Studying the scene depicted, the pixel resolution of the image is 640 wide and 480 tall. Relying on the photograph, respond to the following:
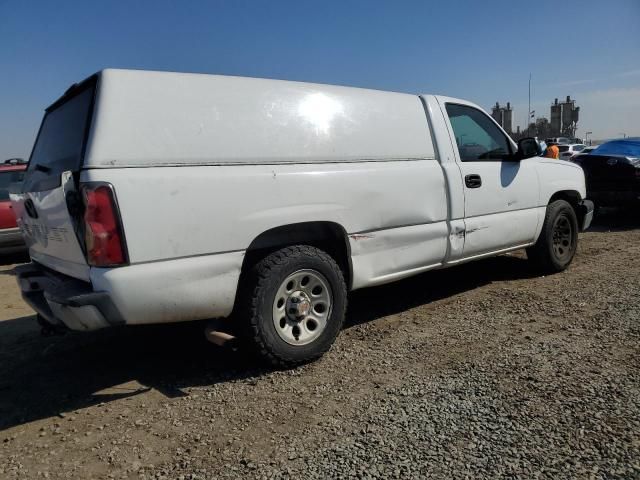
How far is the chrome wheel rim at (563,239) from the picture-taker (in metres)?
5.77

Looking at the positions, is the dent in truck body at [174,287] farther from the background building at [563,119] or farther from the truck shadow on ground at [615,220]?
the background building at [563,119]

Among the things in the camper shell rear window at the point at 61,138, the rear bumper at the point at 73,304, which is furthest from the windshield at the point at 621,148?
the rear bumper at the point at 73,304

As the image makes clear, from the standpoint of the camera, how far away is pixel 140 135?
112 inches

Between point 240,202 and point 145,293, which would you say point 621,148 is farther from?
point 145,293

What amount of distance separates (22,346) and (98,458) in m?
2.23

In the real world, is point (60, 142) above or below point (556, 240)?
above

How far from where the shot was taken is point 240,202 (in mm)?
3107

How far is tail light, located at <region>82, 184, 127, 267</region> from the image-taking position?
8.77 ft

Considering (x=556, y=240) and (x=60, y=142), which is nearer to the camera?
(x=60, y=142)

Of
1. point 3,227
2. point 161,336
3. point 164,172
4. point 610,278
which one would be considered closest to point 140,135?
point 164,172

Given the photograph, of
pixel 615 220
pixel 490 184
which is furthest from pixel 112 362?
pixel 615 220

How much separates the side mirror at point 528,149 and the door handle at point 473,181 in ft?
2.47

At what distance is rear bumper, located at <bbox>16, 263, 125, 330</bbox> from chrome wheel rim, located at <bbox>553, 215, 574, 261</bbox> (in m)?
4.85

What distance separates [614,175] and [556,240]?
180 inches
